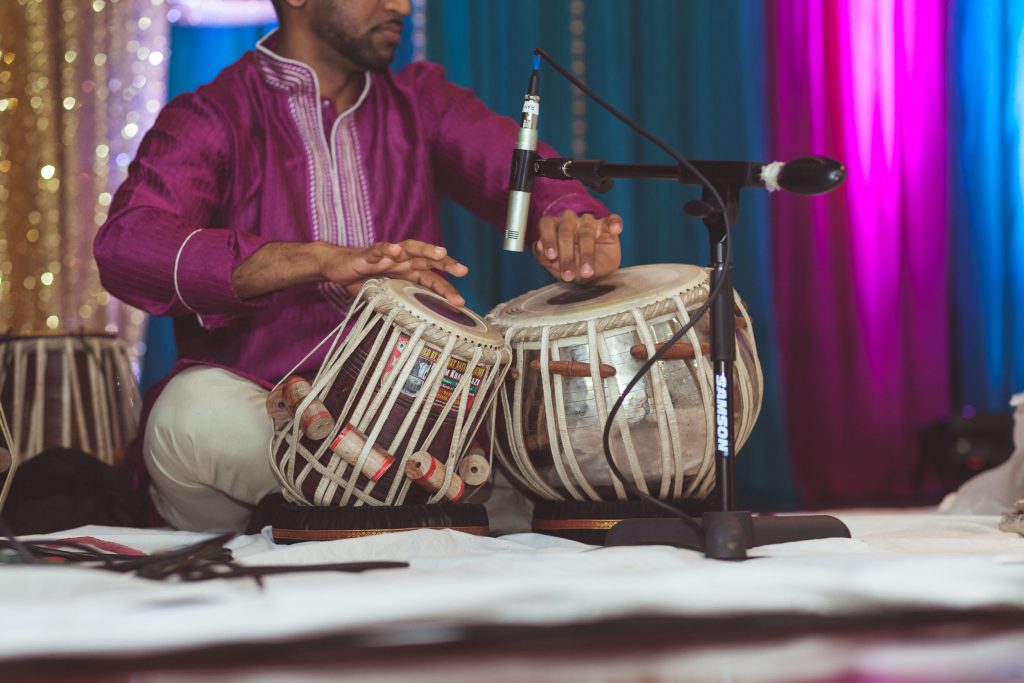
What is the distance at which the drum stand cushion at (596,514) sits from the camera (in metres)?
1.71

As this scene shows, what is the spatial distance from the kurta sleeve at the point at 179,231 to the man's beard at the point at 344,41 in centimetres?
29

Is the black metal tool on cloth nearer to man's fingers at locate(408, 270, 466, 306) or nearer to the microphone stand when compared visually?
the microphone stand

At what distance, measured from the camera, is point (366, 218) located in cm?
226

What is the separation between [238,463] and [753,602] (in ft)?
3.72

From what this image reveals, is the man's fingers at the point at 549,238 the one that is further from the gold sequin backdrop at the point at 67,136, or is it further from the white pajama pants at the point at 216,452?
the gold sequin backdrop at the point at 67,136

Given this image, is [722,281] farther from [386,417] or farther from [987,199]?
[987,199]

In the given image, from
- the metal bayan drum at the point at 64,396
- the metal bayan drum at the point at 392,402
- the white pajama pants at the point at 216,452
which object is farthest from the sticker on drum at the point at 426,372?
the metal bayan drum at the point at 64,396

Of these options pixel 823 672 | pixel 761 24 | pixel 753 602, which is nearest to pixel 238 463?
pixel 753 602

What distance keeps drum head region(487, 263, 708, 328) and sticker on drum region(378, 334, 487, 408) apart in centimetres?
16

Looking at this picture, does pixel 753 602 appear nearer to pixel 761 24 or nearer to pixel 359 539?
pixel 359 539

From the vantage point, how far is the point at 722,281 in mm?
1374

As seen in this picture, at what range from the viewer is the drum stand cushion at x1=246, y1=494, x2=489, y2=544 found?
165 cm

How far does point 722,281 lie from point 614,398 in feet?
1.24

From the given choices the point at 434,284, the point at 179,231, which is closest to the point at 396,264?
the point at 434,284
